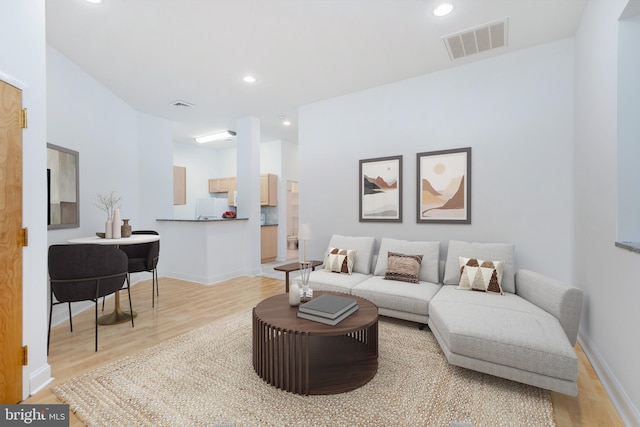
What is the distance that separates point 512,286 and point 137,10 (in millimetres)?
4255

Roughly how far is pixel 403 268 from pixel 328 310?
4.99ft

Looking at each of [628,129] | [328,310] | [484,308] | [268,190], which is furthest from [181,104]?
[628,129]

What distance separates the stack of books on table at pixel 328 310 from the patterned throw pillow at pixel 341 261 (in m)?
1.36

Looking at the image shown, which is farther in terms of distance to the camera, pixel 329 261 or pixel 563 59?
pixel 329 261

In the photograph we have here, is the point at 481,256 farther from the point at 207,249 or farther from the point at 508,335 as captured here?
the point at 207,249

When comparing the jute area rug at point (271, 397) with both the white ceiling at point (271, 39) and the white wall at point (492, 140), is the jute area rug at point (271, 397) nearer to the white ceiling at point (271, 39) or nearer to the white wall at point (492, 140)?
the white wall at point (492, 140)

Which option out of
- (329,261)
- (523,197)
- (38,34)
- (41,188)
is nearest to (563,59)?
(523,197)

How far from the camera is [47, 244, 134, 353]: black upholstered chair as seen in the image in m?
2.54

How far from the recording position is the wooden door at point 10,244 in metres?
1.77

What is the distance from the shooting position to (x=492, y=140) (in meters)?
3.43

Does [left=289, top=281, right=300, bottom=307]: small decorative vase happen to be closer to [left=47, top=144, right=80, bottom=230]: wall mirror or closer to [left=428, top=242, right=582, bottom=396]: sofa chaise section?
[left=428, top=242, right=582, bottom=396]: sofa chaise section

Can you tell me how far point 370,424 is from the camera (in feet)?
5.43

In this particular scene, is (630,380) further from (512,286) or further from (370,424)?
(370,424)

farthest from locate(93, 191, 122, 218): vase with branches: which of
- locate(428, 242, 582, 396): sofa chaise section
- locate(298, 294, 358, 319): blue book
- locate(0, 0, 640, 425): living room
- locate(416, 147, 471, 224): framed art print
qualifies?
locate(428, 242, 582, 396): sofa chaise section
